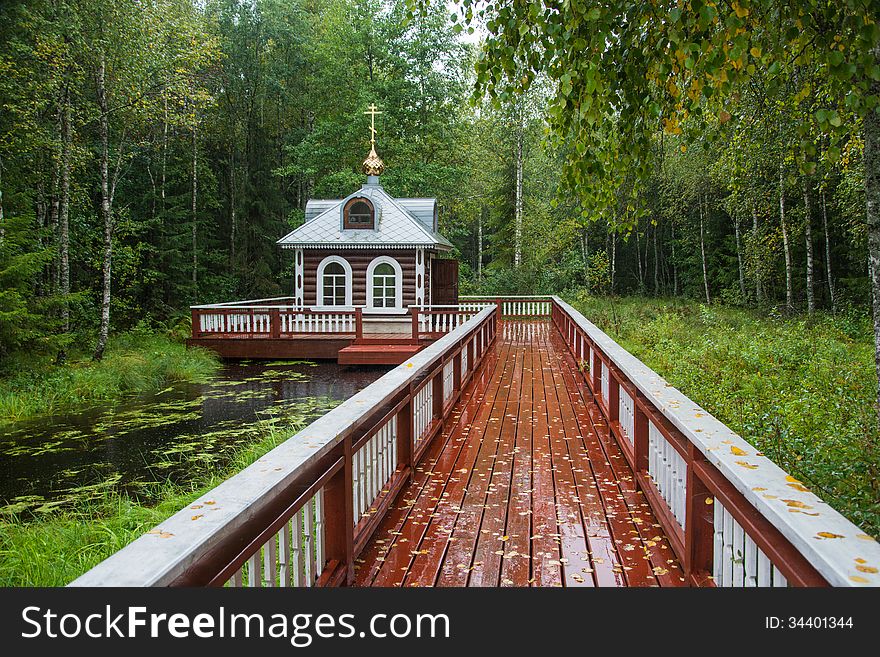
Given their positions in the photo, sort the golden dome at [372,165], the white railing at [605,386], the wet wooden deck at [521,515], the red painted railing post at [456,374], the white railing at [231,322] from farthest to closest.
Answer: the golden dome at [372,165]
the white railing at [231,322]
the red painted railing post at [456,374]
the white railing at [605,386]
the wet wooden deck at [521,515]

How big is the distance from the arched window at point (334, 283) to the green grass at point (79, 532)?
1241 cm

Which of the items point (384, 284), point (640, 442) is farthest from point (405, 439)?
point (384, 284)

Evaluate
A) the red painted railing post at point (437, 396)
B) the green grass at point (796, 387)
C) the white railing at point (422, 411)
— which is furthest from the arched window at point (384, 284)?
the white railing at point (422, 411)

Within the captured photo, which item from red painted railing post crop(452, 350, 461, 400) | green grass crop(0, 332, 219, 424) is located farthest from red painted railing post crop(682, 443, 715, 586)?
green grass crop(0, 332, 219, 424)

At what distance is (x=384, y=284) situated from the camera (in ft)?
64.8

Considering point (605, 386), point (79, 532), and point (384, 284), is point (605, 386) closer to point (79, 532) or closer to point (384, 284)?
point (79, 532)

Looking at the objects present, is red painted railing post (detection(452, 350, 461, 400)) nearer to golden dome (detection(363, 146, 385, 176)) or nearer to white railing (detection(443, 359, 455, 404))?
white railing (detection(443, 359, 455, 404))

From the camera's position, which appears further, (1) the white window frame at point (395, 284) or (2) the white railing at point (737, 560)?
(1) the white window frame at point (395, 284)

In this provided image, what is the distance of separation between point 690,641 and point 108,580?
1454 millimetres

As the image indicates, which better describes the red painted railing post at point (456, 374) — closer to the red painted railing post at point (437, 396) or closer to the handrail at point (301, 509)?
the red painted railing post at point (437, 396)

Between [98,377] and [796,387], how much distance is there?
1168 centimetres

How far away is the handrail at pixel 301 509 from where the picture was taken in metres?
1.70

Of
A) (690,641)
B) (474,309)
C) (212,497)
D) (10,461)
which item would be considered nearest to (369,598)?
(212,497)

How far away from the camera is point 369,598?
1911 millimetres
